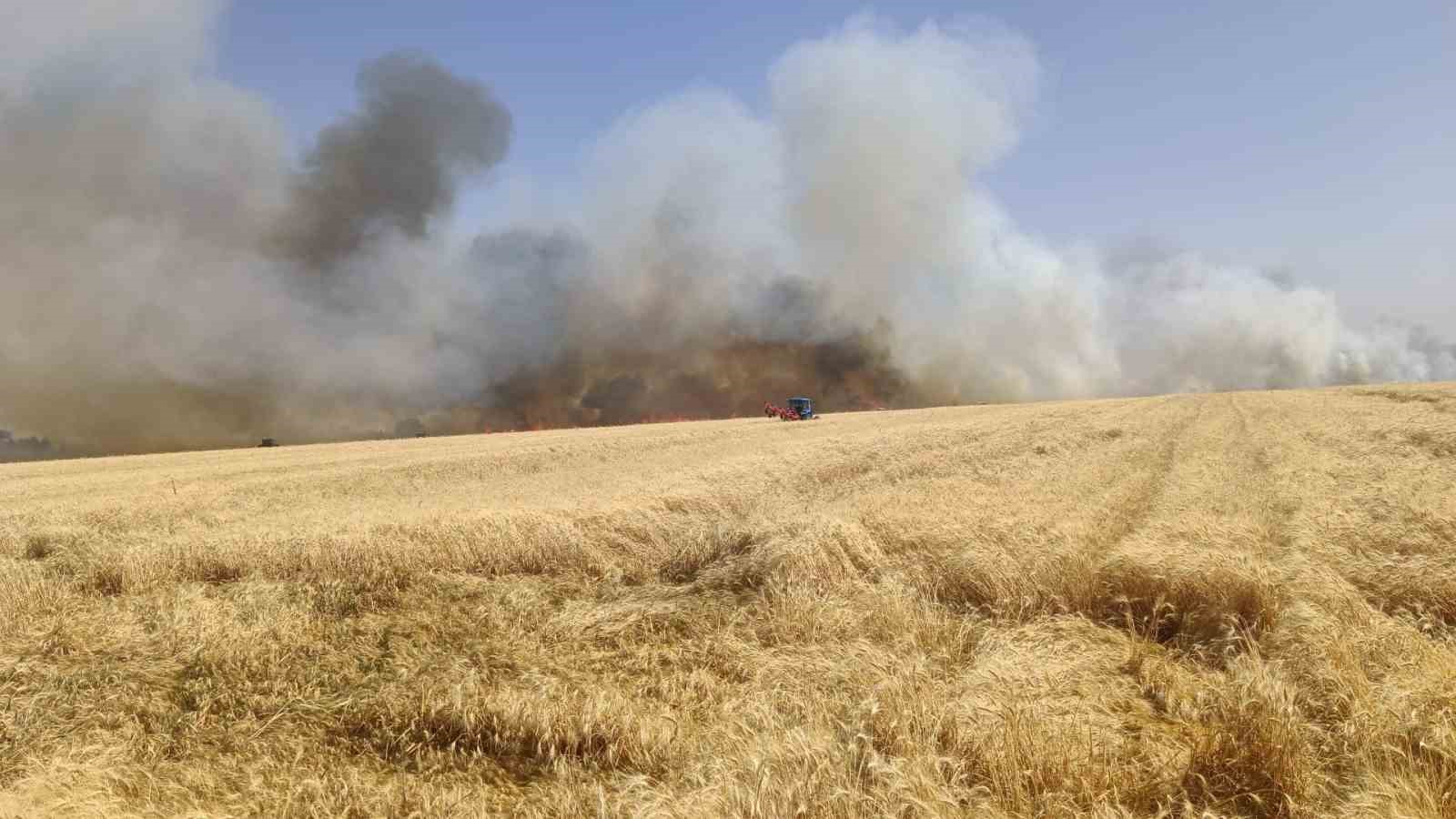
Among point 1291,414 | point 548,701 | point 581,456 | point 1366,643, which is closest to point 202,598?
point 548,701

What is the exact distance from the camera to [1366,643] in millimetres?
5363

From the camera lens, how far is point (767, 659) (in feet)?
20.2

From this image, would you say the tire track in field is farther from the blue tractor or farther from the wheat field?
the blue tractor

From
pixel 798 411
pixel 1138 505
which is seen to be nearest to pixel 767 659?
pixel 1138 505

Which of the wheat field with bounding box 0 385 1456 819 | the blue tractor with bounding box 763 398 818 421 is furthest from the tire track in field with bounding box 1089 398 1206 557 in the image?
the blue tractor with bounding box 763 398 818 421

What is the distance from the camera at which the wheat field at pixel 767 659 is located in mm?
4262

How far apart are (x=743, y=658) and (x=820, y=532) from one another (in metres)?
2.91

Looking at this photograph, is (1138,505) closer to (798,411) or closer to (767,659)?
(767,659)

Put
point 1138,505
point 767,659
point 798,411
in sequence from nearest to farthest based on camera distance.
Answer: point 767,659, point 1138,505, point 798,411

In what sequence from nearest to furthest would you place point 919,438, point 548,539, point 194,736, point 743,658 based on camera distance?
point 194,736, point 743,658, point 548,539, point 919,438

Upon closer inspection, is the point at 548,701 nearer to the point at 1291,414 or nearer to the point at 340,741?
the point at 340,741

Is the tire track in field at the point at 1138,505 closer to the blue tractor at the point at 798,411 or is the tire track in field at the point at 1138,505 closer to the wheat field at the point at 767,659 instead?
the wheat field at the point at 767,659

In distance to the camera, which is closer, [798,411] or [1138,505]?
[1138,505]

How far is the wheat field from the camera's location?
4.26 metres
